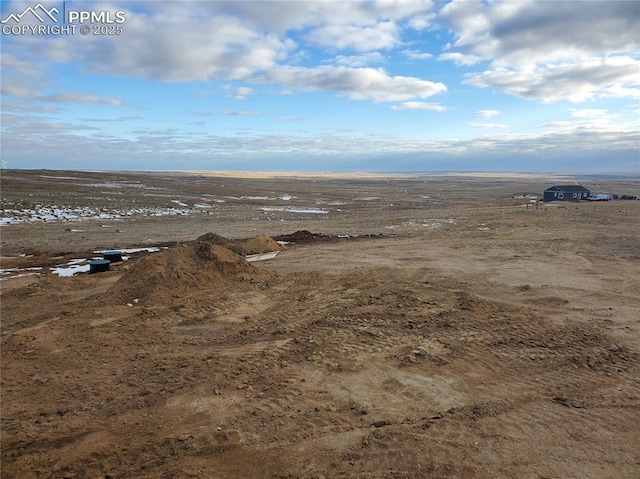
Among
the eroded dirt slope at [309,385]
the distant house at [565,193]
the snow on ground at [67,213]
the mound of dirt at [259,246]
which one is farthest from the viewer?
the distant house at [565,193]

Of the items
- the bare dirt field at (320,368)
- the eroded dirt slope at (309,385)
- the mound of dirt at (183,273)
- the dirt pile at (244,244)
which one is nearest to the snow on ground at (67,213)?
the bare dirt field at (320,368)

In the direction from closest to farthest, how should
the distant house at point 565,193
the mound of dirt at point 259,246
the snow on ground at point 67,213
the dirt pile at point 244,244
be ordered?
the dirt pile at point 244,244 → the mound of dirt at point 259,246 → the snow on ground at point 67,213 → the distant house at point 565,193

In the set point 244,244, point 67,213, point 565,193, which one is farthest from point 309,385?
point 565,193

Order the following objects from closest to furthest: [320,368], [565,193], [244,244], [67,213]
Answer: [320,368], [244,244], [67,213], [565,193]

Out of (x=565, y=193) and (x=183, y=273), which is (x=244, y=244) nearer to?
(x=183, y=273)

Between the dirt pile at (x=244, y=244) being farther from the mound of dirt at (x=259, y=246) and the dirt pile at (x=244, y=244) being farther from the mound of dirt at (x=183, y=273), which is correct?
the mound of dirt at (x=183, y=273)

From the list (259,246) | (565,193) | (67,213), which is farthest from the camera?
(565,193)

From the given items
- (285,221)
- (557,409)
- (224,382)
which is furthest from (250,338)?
(285,221)

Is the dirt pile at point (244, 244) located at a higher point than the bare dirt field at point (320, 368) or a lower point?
higher
